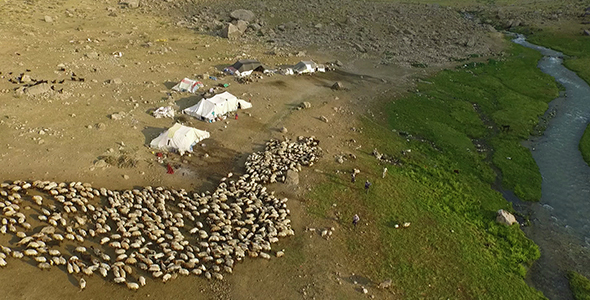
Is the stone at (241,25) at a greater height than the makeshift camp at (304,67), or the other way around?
the makeshift camp at (304,67)

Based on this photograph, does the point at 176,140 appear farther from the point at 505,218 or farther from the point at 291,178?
the point at 505,218

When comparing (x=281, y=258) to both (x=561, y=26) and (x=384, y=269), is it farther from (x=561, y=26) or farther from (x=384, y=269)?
(x=561, y=26)

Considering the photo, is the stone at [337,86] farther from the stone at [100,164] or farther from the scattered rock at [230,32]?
the stone at [100,164]

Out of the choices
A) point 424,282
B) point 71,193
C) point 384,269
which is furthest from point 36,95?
point 424,282

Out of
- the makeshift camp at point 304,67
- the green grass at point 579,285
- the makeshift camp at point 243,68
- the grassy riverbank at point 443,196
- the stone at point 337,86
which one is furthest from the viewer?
the makeshift camp at point 304,67

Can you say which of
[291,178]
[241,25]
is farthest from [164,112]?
[241,25]

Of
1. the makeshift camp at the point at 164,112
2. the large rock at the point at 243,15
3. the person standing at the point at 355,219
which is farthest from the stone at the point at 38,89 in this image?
the large rock at the point at 243,15
